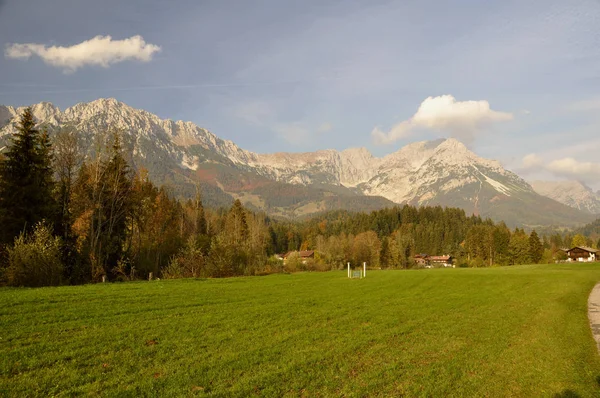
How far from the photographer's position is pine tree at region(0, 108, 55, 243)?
32938mm

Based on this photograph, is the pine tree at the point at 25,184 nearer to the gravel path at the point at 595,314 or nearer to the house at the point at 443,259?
the gravel path at the point at 595,314

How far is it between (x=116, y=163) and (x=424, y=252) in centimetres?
16854

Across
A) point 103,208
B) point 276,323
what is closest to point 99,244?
point 103,208

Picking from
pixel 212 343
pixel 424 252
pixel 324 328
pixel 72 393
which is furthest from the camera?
pixel 424 252

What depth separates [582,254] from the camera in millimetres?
150750

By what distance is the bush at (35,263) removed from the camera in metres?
26.7

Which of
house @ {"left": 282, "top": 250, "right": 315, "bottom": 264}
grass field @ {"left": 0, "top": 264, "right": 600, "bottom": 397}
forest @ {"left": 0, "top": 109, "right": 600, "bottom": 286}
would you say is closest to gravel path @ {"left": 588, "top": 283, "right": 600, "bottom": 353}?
grass field @ {"left": 0, "top": 264, "right": 600, "bottom": 397}

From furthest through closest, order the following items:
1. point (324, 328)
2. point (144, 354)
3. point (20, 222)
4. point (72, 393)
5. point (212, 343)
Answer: point (20, 222) < point (324, 328) < point (212, 343) < point (144, 354) < point (72, 393)

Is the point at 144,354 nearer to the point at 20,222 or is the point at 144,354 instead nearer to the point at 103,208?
the point at 20,222

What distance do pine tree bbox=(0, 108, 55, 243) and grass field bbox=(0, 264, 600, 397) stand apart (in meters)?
16.1

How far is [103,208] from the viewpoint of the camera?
41.8 metres

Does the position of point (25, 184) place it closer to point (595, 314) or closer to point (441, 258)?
point (595, 314)

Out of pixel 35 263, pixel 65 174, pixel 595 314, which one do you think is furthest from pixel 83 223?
pixel 595 314

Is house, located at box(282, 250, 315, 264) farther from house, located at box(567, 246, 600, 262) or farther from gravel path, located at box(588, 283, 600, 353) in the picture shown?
house, located at box(567, 246, 600, 262)
